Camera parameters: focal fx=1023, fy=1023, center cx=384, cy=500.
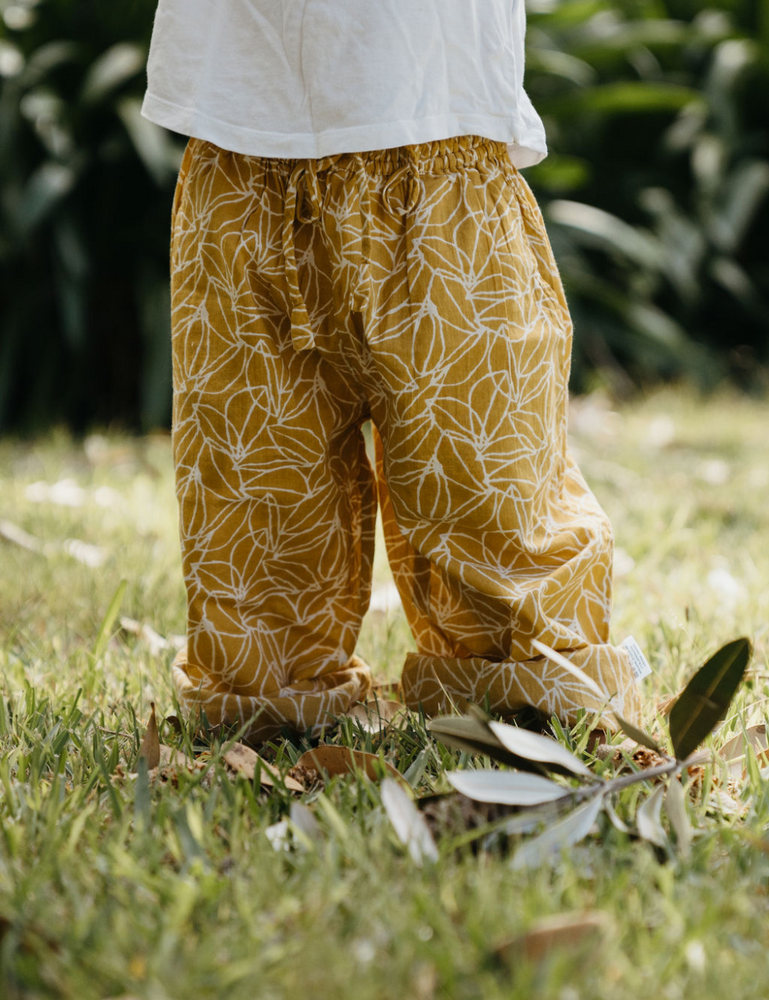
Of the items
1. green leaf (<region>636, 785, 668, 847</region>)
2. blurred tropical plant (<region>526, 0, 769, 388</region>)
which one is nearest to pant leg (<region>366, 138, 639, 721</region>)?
green leaf (<region>636, 785, 668, 847</region>)

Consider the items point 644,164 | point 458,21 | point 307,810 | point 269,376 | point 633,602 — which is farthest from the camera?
point 644,164

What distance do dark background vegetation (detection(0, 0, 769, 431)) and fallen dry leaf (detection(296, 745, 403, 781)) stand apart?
1.95 m

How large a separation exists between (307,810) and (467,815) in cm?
13

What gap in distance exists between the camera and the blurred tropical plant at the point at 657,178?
135 inches

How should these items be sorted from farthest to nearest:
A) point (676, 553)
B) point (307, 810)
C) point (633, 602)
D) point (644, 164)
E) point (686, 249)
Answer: point (644, 164) → point (686, 249) → point (676, 553) → point (633, 602) → point (307, 810)

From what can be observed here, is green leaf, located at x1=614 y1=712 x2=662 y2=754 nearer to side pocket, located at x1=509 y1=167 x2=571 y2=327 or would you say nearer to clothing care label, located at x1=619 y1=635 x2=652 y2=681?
clothing care label, located at x1=619 y1=635 x2=652 y2=681

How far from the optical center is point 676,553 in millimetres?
1852

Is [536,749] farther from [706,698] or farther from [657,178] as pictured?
[657,178]

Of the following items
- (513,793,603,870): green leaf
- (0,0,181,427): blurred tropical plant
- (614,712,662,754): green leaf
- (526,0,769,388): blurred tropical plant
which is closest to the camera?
(513,793,603,870): green leaf

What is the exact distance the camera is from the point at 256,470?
1.10 meters

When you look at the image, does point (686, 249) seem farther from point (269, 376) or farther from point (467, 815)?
point (467, 815)

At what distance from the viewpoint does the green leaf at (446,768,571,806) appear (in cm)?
81

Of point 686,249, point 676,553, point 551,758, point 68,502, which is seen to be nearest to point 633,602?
point 676,553

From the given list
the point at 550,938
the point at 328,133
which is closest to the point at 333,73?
the point at 328,133
